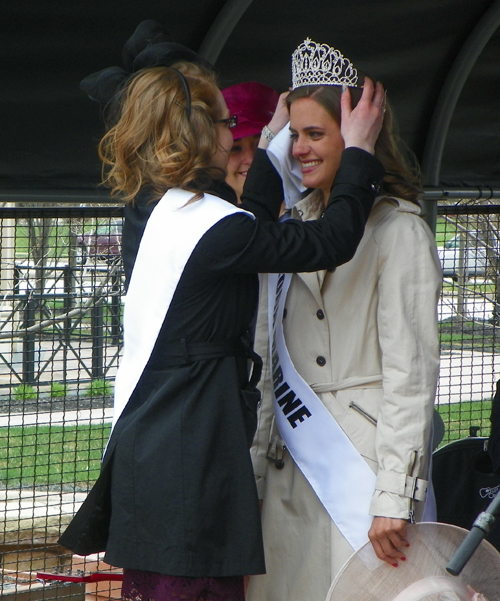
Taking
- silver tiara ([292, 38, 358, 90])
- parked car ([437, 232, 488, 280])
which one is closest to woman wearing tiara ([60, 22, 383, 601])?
silver tiara ([292, 38, 358, 90])

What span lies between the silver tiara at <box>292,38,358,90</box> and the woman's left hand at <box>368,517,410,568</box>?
Answer: 3.64 feet

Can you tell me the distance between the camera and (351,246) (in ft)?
6.03

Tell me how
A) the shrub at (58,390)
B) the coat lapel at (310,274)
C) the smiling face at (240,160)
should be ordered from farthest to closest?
the shrub at (58,390)
the smiling face at (240,160)
the coat lapel at (310,274)

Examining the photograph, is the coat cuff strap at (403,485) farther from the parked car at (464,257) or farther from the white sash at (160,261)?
the parked car at (464,257)

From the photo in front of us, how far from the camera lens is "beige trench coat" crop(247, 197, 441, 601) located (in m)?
1.91

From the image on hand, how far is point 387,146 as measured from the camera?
2.16 metres

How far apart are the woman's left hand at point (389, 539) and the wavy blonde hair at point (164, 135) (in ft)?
2.85

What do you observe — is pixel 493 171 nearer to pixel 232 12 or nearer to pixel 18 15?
pixel 232 12

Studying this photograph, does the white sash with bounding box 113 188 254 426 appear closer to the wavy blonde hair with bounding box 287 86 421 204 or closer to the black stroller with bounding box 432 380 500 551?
the wavy blonde hair with bounding box 287 86 421 204

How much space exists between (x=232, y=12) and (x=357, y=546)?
1750 millimetres

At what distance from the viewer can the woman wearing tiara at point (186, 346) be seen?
1.75 metres

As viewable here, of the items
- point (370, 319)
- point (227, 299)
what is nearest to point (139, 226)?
point (227, 299)

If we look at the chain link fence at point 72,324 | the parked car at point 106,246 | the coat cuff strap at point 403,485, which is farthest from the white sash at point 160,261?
the parked car at point 106,246

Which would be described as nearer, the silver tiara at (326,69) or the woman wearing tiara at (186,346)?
the woman wearing tiara at (186,346)
